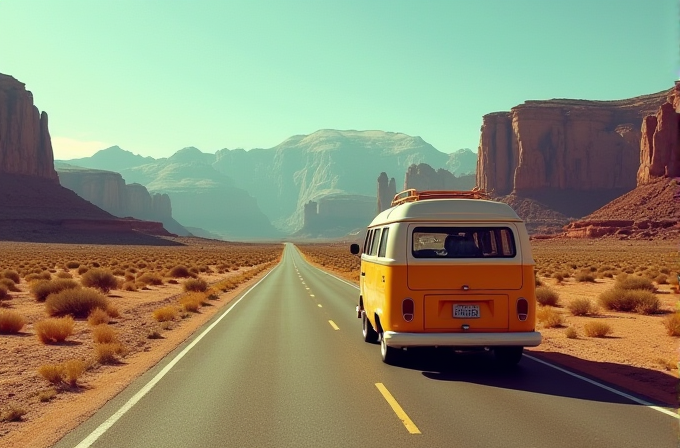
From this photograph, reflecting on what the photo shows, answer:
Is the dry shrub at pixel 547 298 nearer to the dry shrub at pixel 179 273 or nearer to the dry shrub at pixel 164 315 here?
the dry shrub at pixel 164 315

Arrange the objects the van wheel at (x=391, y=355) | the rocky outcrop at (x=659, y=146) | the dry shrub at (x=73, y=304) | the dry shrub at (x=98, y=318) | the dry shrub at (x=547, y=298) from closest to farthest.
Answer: the van wheel at (x=391, y=355) < the dry shrub at (x=98, y=318) < the dry shrub at (x=73, y=304) < the dry shrub at (x=547, y=298) < the rocky outcrop at (x=659, y=146)

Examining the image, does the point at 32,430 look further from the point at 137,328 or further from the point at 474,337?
the point at 137,328

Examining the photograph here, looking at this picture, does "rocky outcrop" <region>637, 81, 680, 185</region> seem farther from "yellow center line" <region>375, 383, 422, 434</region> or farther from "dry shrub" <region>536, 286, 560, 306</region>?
"yellow center line" <region>375, 383, 422, 434</region>

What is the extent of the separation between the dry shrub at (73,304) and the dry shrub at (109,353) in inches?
281

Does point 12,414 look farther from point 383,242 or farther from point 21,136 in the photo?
point 21,136

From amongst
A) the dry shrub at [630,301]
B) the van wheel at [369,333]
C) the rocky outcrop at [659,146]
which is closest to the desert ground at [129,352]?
the dry shrub at [630,301]

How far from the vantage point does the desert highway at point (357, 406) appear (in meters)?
6.23

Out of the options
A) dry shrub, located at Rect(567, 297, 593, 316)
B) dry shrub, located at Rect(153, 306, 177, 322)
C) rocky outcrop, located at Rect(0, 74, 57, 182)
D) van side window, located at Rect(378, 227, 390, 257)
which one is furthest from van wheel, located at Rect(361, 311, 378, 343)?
rocky outcrop, located at Rect(0, 74, 57, 182)

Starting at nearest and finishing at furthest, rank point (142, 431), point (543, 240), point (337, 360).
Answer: point (142, 431)
point (337, 360)
point (543, 240)

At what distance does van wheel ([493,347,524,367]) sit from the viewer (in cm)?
1001

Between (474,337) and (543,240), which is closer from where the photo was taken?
(474,337)

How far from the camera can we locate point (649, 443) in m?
6.00

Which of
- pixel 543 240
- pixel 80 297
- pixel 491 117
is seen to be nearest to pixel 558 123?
pixel 491 117

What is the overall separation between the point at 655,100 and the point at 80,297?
151492 mm
